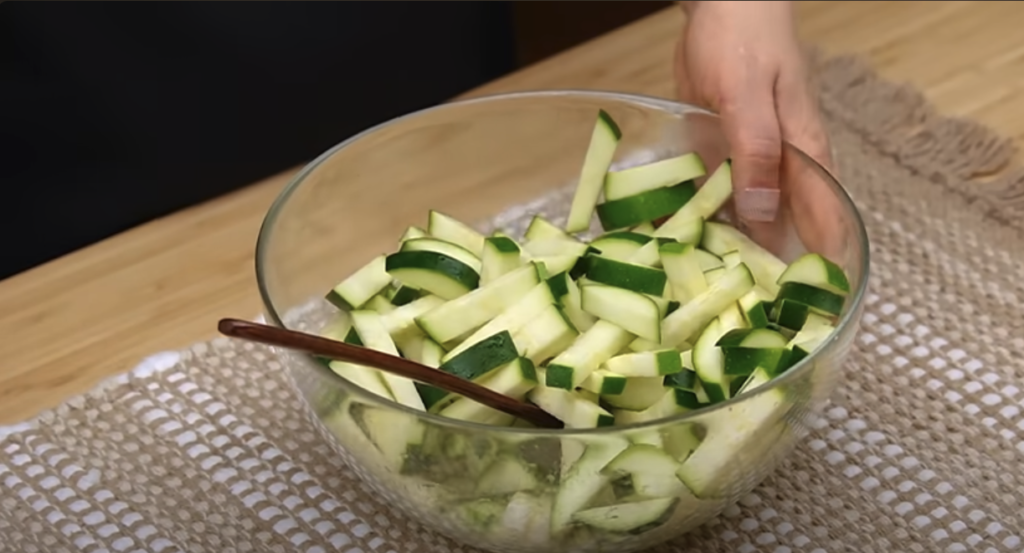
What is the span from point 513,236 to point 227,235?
0.78 ft

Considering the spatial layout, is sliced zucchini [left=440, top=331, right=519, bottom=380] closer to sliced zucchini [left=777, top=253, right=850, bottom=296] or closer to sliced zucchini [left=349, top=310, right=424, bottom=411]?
sliced zucchini [left=349, top=310, right=424, bottom=411]

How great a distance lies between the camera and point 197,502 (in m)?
0.77

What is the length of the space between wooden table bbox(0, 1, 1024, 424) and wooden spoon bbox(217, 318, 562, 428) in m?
0.31

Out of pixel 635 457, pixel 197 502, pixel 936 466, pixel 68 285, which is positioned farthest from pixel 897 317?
pixel 68 285

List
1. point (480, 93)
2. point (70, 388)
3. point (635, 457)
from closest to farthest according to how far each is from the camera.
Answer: point (635, 457)
point (70, 388)
point (480, 93)

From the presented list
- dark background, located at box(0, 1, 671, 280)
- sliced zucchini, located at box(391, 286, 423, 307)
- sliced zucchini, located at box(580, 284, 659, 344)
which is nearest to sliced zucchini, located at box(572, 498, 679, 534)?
sliced zucchini, located at box(580, 284, 659, 344)

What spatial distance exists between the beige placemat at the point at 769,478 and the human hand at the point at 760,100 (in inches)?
4.9

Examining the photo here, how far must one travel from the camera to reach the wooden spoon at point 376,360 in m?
0.59

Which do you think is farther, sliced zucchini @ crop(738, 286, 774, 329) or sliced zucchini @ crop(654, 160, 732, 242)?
sliced zucchini @ crop(654, 160, 732, 242)

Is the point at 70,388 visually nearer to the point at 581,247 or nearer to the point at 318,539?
the point at 318,539

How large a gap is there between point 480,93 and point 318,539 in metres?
0.54

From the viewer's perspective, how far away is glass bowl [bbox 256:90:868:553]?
0.60 meters

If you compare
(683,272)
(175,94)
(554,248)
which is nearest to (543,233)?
(554,248)

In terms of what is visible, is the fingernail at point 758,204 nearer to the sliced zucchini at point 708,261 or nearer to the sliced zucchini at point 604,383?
the sliced zucchini at point 708,261
